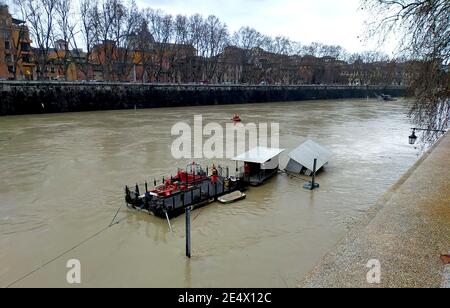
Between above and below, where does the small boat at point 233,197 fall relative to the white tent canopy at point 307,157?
below

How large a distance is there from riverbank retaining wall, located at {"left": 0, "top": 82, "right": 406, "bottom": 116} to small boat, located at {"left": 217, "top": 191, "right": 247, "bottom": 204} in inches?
1114

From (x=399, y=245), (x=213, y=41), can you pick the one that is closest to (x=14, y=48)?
(x=213, y=41)

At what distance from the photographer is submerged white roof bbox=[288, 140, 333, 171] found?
1355 cm

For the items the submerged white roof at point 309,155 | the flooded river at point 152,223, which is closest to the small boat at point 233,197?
the flooded river at point 152,223

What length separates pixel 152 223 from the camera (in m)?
8.90

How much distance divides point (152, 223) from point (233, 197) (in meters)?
3.03

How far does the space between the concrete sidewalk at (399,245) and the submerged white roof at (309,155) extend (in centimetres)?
590

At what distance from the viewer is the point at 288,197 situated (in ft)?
36.6

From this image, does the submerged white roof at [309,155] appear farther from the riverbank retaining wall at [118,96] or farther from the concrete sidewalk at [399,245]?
the riverbank retaining wall at [118,96]

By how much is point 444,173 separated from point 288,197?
4.75m

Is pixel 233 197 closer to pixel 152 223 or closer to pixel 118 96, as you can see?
pixel 152 223

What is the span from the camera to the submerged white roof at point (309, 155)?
13.6 metres
